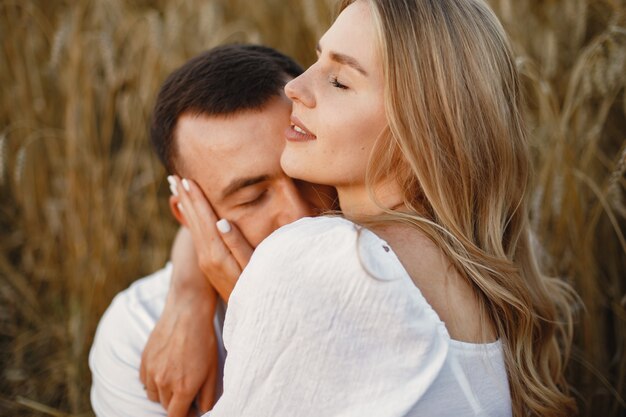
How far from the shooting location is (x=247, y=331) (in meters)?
1.25

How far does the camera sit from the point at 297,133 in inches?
69.2

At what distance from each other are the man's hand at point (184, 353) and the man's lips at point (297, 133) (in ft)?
2.08

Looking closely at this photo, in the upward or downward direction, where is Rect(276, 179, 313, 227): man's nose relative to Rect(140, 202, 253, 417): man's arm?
upward

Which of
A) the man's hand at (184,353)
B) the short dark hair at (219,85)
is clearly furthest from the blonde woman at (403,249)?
the man's hand at (184,353)

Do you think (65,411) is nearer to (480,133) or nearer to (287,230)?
(287,230)

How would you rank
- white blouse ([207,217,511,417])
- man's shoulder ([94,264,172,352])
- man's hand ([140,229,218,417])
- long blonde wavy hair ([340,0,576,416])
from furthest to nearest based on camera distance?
1. man's shoulder ([94,264,172,352])
2. man's hand ([140,229,218,417])
3. long blonde wavy hair ([340,0,576,416])
4. white blouse ([207,217,511,417])

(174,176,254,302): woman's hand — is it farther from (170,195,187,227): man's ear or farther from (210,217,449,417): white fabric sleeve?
(210,217,449,417): white fabric sleeve

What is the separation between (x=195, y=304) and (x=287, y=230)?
2.57 ft

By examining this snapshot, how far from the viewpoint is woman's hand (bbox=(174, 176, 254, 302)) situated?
1904 mm

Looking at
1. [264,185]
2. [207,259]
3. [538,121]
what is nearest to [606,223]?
[538,121]

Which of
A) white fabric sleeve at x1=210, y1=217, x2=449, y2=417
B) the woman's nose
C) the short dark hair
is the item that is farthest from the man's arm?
white fabric sleeve at x1=210, y1=217, x2=449, y2=417

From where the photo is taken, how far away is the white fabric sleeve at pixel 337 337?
1195 millimetres

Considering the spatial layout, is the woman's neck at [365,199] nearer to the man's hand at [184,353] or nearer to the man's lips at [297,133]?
the man's lips at [297,133]

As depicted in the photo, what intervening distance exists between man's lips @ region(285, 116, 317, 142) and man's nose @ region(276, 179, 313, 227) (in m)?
0.19
